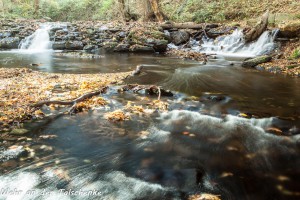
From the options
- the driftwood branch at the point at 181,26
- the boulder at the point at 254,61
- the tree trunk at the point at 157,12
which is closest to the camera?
the boulder at the point at 254,61

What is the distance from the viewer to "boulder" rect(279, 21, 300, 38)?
13177 mm

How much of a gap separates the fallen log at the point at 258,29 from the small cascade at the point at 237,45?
A: 243 mm

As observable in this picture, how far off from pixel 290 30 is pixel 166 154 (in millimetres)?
12825

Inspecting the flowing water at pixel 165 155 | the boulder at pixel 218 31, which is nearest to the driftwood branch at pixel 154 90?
the flowing water at pixel 165 155

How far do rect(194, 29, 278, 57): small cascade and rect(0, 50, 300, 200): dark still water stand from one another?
30.1 feet

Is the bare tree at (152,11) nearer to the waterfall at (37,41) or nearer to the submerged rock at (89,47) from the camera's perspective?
the submerged rock at (89,47)

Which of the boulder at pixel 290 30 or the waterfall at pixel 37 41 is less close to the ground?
the boulder at pixel 290 30

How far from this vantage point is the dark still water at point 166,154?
113 inches

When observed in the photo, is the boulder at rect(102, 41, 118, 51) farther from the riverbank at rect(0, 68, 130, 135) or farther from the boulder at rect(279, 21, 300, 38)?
the boulder at rect(279, 21, 300, 38)

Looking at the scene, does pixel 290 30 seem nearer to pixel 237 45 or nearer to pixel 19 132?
pixel 237 45

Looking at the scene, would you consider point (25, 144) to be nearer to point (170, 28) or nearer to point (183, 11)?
point (170, 28)

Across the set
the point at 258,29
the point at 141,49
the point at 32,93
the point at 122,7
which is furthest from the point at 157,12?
the point at 32,93

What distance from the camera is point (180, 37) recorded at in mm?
18250

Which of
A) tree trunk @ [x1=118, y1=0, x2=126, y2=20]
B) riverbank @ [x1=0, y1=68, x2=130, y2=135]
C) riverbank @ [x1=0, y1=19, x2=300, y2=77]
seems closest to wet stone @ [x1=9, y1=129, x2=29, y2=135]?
riverbank @ [x1=0, y1=68, x2=130, y2=135]
